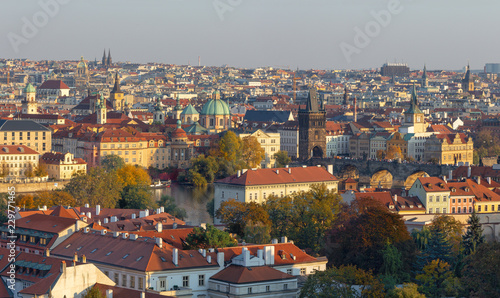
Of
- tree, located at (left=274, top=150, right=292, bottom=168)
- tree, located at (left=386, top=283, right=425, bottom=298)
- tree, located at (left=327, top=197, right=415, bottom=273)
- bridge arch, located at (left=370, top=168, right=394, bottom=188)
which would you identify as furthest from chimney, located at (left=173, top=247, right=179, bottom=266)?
tree, located at (left=274, top=150, right=292, bottom=168)

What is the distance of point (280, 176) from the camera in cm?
5344

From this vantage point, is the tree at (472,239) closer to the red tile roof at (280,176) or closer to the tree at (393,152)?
the red tile roof at (280,176)

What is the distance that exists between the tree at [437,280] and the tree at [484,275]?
0.44 meters

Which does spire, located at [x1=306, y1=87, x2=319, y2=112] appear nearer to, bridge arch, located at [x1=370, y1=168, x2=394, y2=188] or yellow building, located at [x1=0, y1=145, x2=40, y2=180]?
bridge arch, located at [x1=370, y1=168, x2=394, y2=188]

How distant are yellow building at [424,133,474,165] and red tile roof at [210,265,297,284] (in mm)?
52797

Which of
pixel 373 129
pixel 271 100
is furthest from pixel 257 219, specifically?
pixel 271 100

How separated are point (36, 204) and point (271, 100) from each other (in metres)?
95.0

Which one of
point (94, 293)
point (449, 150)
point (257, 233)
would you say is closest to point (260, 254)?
point (94, 293)

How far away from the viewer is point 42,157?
7175 cm

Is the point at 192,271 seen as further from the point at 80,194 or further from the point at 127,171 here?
→ the point at 127,171

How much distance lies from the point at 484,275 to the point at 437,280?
281cm

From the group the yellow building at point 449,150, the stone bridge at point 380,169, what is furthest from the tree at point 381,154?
the stone bridge at point 380,169

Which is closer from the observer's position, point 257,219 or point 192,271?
point 192,271

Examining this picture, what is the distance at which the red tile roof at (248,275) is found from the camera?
1217 inches
